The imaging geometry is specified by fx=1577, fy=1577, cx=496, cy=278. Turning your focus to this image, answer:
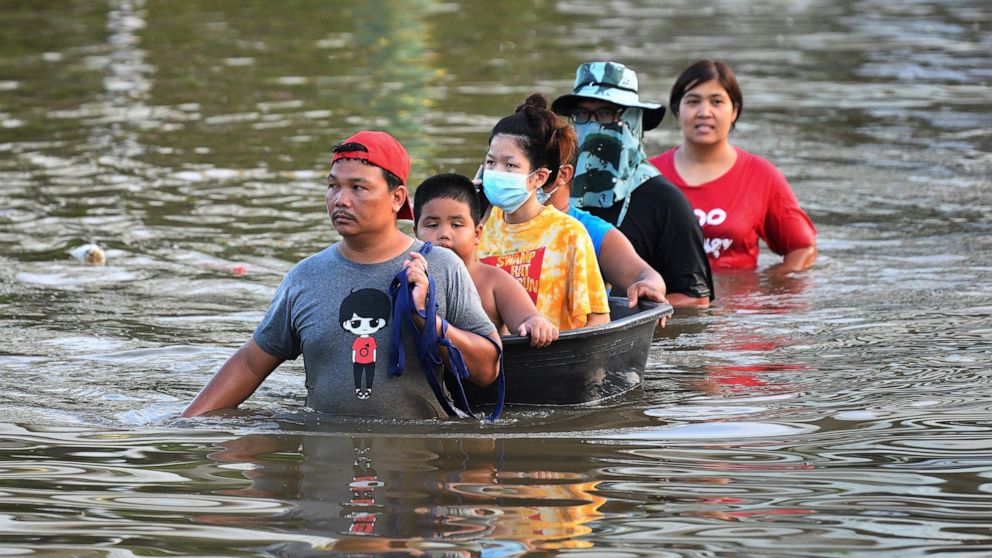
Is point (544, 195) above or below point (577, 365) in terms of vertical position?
above

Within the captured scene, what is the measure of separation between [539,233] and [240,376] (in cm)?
162

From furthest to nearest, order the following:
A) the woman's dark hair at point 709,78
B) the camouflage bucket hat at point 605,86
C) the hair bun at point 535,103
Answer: the woman's dark hair at point 709,78, the camouflage bucket hat at point 605,86, the hair bun at point 535,103

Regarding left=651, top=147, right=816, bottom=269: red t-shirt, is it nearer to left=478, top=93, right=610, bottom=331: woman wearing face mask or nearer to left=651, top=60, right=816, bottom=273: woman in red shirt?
left=651, top=60, right=816, bottom=273: woman in red shirt

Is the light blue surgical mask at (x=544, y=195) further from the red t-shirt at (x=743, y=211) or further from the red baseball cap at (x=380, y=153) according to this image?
the red t-shirt at (x=743, y=211)

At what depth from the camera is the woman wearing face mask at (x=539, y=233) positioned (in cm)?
724

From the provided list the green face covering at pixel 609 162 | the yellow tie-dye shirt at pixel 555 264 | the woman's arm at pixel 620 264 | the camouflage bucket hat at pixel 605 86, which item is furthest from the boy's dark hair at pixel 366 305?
the green face covering at pixel 609 162

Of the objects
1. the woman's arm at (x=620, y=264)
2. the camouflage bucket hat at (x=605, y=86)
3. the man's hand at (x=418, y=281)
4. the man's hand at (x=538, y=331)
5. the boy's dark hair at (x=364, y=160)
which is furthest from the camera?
the camouflage bucket hat at (x=605, y=86)

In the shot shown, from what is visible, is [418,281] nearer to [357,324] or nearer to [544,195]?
[357,324]

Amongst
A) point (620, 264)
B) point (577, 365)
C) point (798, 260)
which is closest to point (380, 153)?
point (577, 365)

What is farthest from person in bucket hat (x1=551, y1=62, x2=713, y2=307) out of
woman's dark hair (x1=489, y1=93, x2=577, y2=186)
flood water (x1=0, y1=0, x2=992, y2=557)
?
woman's dark hair (x1=489, y1=93, x2=577, y2=186)

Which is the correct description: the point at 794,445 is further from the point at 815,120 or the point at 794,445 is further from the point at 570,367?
the point at 815,120

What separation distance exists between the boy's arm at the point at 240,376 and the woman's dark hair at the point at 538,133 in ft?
5.23

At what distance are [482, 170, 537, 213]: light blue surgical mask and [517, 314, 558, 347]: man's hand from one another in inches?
33.4

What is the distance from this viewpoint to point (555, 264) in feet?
23.9
